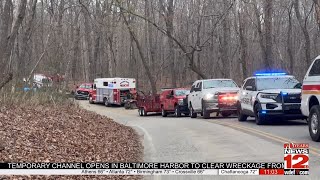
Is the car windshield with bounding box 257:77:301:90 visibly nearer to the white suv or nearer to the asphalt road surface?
the asphalt road surface

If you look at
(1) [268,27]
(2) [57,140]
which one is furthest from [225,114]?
(2) [57,140]

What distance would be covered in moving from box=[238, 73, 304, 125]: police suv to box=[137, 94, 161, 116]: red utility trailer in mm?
13635

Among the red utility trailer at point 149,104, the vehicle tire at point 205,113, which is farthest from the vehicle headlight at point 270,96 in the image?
the red utility trailer at point 149,104

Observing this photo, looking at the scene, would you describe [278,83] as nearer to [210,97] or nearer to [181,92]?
[210,97]

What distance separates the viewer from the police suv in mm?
16750

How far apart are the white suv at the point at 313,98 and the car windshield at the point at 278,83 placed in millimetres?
4417

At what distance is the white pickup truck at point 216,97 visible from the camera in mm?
23000

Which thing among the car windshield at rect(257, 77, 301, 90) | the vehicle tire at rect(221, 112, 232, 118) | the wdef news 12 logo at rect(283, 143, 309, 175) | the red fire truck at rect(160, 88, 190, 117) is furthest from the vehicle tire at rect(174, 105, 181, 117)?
the wdef news 12 logo at rect(283, 143, 309, 175)

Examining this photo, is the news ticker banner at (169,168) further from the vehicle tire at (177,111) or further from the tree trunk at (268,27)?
the tree trunk at (268,27)

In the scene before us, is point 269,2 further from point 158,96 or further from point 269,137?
point 269,137

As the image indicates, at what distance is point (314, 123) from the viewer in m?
12.6

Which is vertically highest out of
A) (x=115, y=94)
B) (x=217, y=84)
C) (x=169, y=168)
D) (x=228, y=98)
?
(x=217, y=84)

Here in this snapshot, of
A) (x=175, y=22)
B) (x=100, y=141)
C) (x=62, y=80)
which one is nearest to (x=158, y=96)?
(x=62, y=80)

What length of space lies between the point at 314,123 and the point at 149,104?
830 inches
